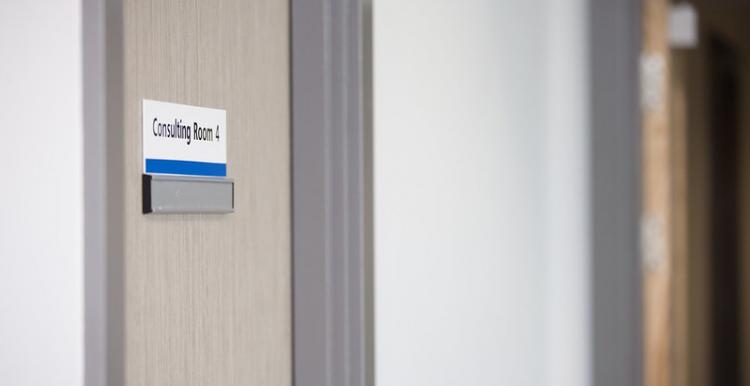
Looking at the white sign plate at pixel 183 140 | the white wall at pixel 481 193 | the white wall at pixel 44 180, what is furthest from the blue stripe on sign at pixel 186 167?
the white wall at pixel 481 193

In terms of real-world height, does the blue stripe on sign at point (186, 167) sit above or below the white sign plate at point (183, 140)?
below

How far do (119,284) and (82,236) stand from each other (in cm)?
6

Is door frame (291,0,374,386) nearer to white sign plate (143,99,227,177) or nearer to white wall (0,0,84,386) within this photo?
white sign plate (143,99,227,177)

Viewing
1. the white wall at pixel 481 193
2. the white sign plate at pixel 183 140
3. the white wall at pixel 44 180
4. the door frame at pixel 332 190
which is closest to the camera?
the white wall at pixel 44 180

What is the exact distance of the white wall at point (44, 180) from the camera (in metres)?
0.82

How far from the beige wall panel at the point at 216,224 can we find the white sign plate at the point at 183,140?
1cm

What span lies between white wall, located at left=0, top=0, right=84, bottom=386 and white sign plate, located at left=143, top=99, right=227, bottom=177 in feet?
0.39

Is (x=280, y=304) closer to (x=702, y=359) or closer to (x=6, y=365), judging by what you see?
(x=6, y=365)

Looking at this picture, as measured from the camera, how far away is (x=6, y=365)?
0.85 m

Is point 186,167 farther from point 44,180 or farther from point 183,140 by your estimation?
point 44,180

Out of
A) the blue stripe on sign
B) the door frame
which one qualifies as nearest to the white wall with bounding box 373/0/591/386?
the door frame

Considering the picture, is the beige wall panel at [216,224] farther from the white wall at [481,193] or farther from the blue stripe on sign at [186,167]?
the white wall at [481,193]

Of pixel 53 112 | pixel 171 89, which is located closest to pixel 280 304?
pixel 171 89

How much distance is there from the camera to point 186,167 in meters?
1.01
